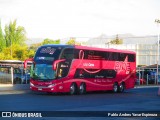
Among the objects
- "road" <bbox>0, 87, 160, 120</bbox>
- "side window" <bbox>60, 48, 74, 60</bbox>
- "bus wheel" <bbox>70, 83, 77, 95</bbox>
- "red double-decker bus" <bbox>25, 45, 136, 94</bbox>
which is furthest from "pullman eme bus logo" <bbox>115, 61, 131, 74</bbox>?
"road" <bbox>0, 87, 160, 120</bbox>

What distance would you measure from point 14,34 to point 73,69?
1669 inches

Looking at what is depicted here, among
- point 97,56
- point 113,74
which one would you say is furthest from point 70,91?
point 113,74

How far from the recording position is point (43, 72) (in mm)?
29031

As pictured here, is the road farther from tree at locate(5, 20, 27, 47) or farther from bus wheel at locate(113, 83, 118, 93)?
tree at locate(5, 20, 27, 47)

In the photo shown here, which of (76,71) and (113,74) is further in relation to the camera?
(113,74)

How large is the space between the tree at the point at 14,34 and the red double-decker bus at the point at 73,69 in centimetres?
3273

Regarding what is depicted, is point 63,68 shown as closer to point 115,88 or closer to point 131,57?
point 115,88

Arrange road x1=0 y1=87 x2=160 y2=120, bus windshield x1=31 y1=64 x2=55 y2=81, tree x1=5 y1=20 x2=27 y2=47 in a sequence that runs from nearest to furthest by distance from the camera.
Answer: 1. road x1=0 y1=87 x2=160 y2=120
2. bus windshield x1=31 y1=64 x2=55 y2=81
3. tree x1=5 y1=20 x2=27 y2=47

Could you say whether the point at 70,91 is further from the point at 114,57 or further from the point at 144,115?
the point at 144,115

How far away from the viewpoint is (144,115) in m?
7.84

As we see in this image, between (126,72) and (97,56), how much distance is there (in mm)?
5573

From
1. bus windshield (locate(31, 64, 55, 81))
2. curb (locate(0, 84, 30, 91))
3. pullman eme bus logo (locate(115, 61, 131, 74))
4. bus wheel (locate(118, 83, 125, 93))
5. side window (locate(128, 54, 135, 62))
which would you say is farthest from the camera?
side window (locate(128, 54, 135, 62))

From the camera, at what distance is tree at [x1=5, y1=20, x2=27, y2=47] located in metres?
66.4

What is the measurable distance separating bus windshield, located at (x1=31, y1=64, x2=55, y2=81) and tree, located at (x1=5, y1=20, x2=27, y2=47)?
35811 millimetres
